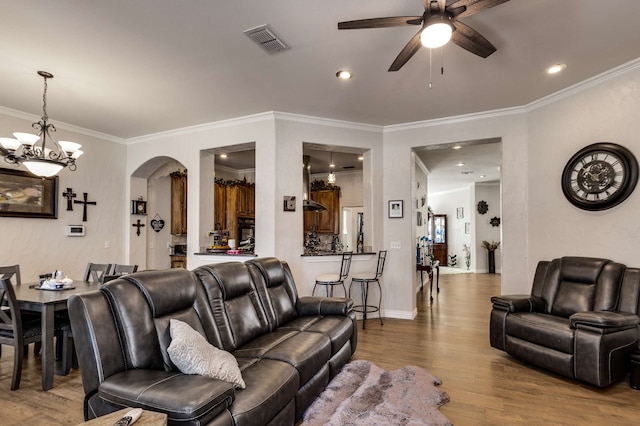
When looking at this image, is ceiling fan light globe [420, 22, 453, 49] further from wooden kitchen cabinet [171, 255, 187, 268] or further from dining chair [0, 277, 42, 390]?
wooden kitchen cabinet [171, 255, 187, 268]

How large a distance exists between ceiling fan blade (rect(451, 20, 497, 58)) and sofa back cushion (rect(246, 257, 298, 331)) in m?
2.55

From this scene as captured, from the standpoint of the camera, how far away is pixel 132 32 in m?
2.80

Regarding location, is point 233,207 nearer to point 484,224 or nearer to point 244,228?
point 244,228

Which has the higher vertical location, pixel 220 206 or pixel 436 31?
pixel 436 31

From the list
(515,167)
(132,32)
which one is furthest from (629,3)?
(132,32)

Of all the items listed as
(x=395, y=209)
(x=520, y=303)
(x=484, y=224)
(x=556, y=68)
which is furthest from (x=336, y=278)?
(x=484, y=224)

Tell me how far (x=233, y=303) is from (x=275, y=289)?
2.19ft

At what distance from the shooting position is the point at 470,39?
2.37 metres

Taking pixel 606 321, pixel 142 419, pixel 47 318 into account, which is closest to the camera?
pixel 142 419

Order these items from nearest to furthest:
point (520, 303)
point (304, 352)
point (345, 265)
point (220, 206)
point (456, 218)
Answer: point (304, 352)
point (520, 303)
point (345, 265)
point (220, 206)
point (456, 218)

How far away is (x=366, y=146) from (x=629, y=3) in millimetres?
3243

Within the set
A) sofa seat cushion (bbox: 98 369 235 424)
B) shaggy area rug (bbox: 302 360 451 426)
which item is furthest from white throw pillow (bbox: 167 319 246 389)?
shaggy area rug (bbox: 302 360 451 426)

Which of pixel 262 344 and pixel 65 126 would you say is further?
pixel 65 126

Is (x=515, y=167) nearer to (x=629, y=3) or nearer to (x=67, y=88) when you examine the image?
(x=629, y=3)
